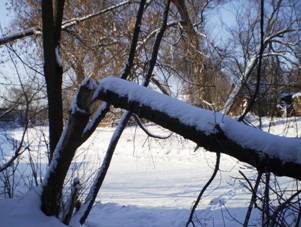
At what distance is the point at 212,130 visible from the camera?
1.67 metres

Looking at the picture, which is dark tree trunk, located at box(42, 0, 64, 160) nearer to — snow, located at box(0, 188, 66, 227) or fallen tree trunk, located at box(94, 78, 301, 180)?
snow, located at box(0, 188, 66, 227)

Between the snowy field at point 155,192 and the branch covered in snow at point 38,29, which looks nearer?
→ the snowy field at point 155,192

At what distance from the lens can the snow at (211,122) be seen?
60.7 inches

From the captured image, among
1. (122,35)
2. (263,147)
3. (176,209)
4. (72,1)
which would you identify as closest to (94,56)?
(122,35)

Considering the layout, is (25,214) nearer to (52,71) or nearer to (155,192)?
(52,71)

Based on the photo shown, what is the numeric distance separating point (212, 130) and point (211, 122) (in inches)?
1.6

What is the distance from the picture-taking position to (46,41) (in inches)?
115

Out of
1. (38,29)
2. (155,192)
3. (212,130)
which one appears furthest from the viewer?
(155,192)

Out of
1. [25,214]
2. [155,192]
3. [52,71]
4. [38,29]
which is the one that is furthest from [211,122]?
[155,192]

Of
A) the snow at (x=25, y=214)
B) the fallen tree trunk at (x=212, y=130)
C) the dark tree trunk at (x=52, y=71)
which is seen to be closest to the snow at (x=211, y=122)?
the fallen tree trunk at (x=212, y=130)

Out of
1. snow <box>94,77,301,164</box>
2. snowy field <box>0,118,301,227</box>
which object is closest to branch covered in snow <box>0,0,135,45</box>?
snowy field <box>0,118,301,227</box>

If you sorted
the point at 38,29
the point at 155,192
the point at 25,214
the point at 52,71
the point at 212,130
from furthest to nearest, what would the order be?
the point at 155,192
the point at 38,29
the point at 52,71
the point at 25,214
the point at 212,130

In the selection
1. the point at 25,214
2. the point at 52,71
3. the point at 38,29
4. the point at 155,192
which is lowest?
the point at 155,192

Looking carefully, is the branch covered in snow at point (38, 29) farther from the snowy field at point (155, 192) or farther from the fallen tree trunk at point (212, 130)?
the fallen tree trunk at point (212, 130)
